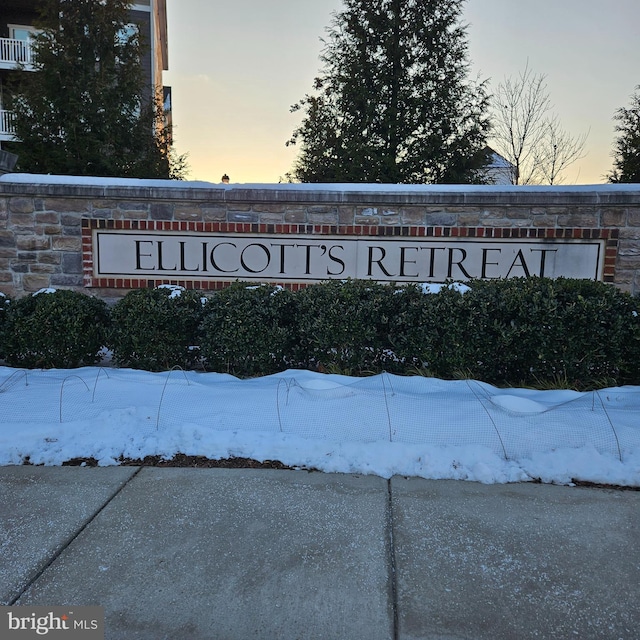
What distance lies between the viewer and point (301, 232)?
664 centimetres

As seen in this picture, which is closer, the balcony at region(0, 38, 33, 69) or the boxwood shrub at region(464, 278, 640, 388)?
the boxwood shrub at region(464, 278, 640, 388)

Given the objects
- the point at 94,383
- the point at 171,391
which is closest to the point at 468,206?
the point at 171,391

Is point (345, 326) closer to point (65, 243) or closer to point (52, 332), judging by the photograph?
point (52, 332)

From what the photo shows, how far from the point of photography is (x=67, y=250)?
682cm

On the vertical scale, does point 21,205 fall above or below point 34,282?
above

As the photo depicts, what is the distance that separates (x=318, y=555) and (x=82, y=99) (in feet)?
32.8

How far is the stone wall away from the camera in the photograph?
6.38 metres

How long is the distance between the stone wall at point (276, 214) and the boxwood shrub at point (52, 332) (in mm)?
1553

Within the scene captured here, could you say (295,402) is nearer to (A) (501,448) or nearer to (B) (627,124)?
(A) (501,448)

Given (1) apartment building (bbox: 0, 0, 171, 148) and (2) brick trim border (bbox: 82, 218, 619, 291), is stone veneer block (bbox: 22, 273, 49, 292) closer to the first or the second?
(2) brick trim border (bbox: 82, 218, 619, 291)

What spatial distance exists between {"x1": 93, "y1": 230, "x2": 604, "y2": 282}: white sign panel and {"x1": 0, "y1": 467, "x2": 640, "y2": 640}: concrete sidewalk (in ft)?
12.2

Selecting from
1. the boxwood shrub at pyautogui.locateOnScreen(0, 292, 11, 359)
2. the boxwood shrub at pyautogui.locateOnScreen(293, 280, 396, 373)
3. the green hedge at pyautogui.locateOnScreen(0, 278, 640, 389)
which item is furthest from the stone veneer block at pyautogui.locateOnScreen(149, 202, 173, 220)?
the boxwood shrub at pyautogui.locateOnScreen(293, 280, 396, 373)

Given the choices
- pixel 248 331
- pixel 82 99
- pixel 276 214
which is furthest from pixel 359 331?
pixel 82 99

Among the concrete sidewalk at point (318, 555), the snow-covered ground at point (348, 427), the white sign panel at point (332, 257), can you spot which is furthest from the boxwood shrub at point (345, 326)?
the concrete sidewalk at point (318, 555)
